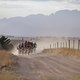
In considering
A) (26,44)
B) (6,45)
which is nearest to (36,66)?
(26,44)

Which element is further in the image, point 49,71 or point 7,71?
point 49,71

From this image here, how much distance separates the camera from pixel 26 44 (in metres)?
52.3

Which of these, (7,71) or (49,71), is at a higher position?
(7,71)

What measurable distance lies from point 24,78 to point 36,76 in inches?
55.2

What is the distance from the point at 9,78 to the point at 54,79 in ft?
8.80

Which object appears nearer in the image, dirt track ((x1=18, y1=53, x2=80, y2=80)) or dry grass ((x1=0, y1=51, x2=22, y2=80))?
Answer: dry grass ((x1=0, y1=51, x2=22, y2=80))

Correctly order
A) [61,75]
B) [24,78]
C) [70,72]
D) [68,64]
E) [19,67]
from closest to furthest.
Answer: [24,78] → [61,75] → [70,72] → [19,67] → [68,64]

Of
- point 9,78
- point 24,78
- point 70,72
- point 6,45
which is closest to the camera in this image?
point 9,78

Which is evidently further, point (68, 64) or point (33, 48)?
point (33, 48)

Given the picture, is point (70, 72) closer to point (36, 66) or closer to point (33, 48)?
point (36, 66)

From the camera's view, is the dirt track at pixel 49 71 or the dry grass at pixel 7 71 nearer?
the dry grass at pixel 7 71

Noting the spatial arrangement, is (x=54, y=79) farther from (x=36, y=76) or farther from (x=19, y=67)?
(x=19, y=67)

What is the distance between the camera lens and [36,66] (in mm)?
29469

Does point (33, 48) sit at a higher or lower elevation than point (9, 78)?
lower
